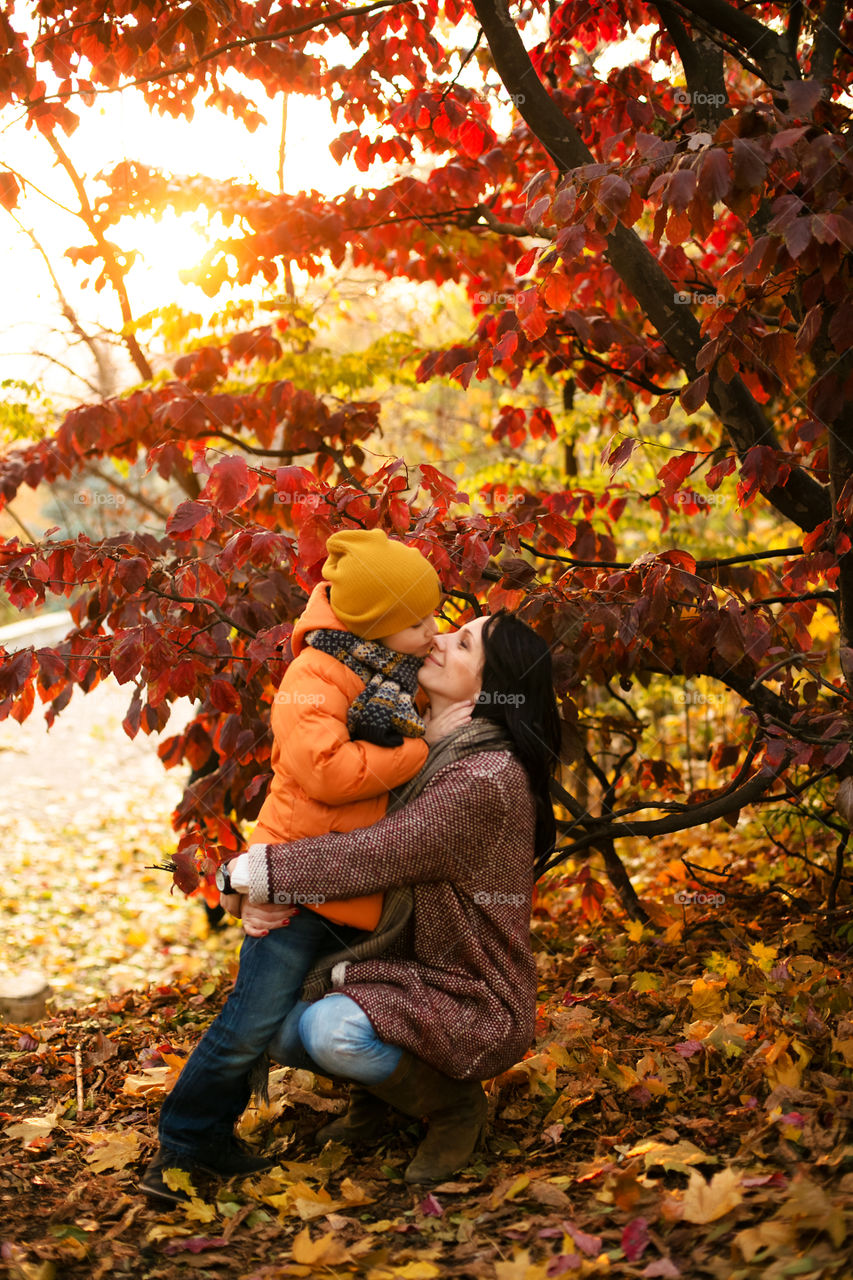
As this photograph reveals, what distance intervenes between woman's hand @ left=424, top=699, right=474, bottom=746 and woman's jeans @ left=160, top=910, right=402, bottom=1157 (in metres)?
0.54

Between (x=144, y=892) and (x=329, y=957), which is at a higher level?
(x=329, y=957)

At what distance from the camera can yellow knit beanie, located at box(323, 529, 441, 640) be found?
244 cm

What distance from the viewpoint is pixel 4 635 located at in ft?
48.3

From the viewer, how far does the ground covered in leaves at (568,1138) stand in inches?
85.4

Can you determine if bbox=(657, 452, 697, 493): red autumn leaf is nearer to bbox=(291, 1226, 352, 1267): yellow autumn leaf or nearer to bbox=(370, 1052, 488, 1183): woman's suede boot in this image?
bbox=(370, 1052, 488, 1183): woman's suede boot

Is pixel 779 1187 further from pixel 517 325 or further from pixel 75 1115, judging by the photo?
pixel 517 325

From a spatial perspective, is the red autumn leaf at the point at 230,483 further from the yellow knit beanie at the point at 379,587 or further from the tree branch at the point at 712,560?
the tree branch at the point at 712,560

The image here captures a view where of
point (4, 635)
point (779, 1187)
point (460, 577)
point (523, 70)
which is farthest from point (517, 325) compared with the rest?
point (4, 635)

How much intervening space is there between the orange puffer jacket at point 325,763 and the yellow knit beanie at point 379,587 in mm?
92

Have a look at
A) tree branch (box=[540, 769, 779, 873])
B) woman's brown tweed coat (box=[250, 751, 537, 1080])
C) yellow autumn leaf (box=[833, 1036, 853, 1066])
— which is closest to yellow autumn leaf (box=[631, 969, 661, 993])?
tree branch (box=[540, 769, 779, 873])

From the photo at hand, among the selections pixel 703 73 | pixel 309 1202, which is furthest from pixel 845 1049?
pixel 703 73

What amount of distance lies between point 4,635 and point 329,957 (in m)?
13.4

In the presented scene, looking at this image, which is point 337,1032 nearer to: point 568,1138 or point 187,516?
point 568,1138

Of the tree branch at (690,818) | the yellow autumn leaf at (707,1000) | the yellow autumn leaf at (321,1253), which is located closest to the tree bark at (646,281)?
the tree branch at (690,818)
